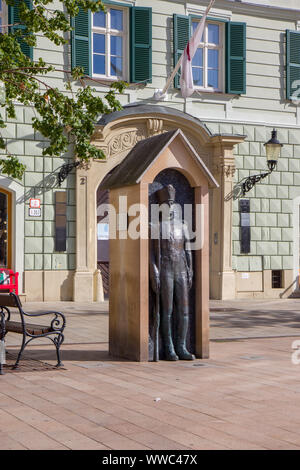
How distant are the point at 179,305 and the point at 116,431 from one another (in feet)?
11.9

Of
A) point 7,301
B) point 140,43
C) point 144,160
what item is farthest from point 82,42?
point 7,301

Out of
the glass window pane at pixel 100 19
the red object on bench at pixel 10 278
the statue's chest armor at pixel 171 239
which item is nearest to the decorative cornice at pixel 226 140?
the glass window pane at pixel 100 19

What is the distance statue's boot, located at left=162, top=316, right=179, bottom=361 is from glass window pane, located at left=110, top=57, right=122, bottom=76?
1059 cm

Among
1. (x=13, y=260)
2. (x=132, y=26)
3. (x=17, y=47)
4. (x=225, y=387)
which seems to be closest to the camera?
(x=225, y=387)

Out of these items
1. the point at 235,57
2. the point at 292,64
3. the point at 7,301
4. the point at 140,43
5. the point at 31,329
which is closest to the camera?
the point at 31,329

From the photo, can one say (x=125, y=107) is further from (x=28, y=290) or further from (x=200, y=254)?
(x=200, y=254)

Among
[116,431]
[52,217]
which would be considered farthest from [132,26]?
[116,431]

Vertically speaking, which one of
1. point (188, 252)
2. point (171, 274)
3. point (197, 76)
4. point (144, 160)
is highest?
point (197, 76)

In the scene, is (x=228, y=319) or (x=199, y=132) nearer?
(x=228, y=319)

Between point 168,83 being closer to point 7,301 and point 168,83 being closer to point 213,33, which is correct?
point 213,33

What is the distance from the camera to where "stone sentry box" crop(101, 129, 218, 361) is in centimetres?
860

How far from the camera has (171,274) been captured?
28.8ft

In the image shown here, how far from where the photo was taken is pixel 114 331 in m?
9.13

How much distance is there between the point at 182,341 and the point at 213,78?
460 inches
